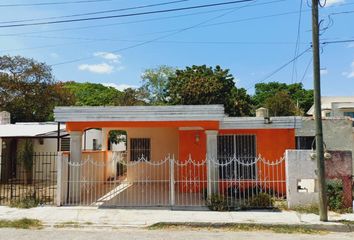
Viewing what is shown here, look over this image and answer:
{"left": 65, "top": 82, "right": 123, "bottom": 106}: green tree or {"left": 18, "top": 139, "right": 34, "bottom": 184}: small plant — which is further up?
{"left": 65, "top": 82, "right": 123, "bottom": 106}: green tree

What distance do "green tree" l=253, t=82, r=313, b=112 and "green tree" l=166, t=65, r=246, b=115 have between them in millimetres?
18433

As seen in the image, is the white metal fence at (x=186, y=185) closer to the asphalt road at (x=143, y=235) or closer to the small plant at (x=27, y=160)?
the asphalt road at (x=143, y=235)

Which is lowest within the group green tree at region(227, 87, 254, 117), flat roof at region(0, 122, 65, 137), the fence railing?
the fence railing

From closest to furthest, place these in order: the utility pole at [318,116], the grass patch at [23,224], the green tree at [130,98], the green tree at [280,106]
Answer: the grass patch at [23,224] → the utility pole at [318,116] → the green tree at [130,98] → the green tree at [280,106]

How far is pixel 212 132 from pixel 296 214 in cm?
385

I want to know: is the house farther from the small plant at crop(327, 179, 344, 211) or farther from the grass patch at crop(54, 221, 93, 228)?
the small plant at crop(327, 179, 344, 211)

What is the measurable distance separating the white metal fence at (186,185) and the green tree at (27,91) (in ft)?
52.2

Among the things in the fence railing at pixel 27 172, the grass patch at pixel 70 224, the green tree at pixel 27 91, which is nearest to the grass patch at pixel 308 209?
the grass patch at pixel 70 224

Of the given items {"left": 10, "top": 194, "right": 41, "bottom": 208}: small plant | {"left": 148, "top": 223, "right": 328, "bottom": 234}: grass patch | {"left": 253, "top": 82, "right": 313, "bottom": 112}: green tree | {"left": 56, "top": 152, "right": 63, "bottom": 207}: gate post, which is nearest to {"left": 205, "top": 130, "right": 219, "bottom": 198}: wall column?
{"left": 148, "top": 223, "right": 328, "bottom": 234}: grass patch

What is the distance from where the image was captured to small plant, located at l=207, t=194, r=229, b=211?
38.8ft

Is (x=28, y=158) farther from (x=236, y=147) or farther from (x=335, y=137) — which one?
(x=335, y=137)

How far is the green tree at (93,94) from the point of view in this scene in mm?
43659

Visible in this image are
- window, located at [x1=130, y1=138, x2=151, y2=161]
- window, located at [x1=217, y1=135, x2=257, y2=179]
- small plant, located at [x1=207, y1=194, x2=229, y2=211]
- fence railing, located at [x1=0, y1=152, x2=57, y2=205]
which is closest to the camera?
small plant, located at [x1=207, y1=194, x2=229, y2=211]

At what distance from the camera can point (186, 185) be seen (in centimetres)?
1446
